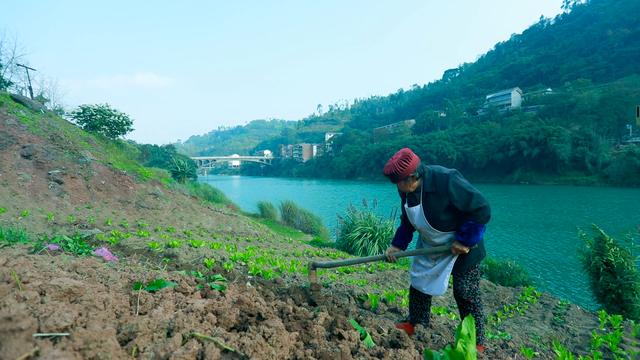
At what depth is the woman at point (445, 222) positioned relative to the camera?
3.09 metres

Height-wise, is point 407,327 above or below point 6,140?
below

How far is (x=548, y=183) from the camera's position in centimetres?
3722

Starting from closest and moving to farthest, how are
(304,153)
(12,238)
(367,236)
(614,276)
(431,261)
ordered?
(431,261)
(12,238)
(614,276)
(367,236)
(304,153)

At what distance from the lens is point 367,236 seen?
11.5m

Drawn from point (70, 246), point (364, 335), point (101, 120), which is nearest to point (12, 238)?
point (70, 246)

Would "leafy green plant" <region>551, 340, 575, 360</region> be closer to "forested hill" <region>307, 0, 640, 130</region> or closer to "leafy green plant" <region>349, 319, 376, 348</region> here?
"leafy green plant" <region>349, 319, 376, 348</region>

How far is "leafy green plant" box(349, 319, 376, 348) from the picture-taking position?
2.81m

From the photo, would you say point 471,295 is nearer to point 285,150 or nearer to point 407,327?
point 407,327

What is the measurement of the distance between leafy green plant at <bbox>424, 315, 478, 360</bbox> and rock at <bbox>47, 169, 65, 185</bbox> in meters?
11.2

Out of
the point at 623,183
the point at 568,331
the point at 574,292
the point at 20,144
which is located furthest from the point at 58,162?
the point at 623,183

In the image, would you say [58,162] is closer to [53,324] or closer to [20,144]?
[20,144]

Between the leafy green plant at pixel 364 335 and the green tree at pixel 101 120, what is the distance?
23.2 meters

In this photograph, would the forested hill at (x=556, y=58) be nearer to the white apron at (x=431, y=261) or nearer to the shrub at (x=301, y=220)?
the shrub at (x=301, y=220)

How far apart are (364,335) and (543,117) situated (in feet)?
168
